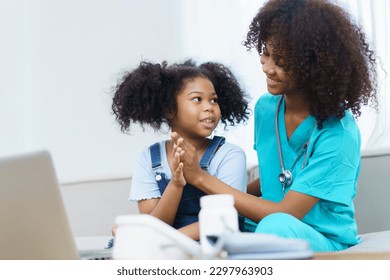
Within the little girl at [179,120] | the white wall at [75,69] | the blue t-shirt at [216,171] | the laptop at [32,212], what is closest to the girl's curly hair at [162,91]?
the little girl at [179,120]

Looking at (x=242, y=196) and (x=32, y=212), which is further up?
(x=32, y=212)

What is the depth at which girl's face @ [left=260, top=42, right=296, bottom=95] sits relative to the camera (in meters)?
1.69

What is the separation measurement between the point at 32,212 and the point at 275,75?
855 millimetres

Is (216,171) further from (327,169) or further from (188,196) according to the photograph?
(327,169)

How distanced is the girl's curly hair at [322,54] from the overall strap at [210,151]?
0.28 metres

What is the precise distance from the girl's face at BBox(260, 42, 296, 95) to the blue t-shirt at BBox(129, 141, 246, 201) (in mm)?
225

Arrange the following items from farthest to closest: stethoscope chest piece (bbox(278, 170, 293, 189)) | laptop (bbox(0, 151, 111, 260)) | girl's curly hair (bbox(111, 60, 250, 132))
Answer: girl's curly hair (bbox(111, 60, 250, 132))
stethoscope chest piece (bbox(278, 170, 293, 189))
laptop (bbox(0, 151, 111, 260))

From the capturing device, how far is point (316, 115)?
1690 mm

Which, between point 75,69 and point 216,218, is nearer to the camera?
point 216,218

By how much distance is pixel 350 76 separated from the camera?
5.53ft

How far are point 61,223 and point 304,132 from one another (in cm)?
88

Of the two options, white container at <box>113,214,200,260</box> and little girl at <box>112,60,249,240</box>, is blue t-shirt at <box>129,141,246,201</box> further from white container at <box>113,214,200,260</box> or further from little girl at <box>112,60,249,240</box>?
white container at <box>113,214,200,260</box>

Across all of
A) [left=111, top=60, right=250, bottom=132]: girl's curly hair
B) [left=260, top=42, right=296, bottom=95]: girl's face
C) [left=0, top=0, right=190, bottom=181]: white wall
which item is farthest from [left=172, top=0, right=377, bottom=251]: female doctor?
[left=0, top=0, right=190, bottom=181]: white wall

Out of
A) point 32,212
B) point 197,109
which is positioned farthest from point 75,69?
point 32,212
